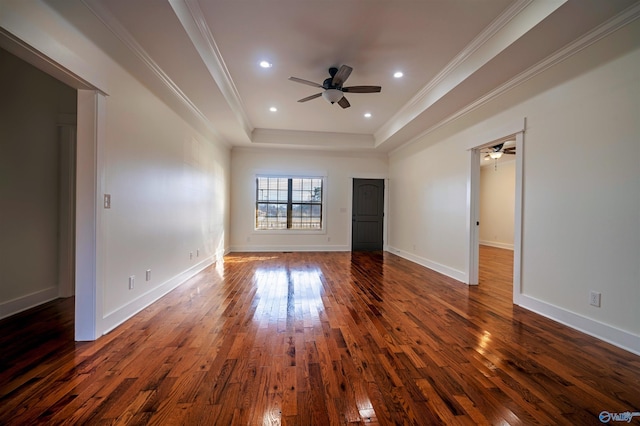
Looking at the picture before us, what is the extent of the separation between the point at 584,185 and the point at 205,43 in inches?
158

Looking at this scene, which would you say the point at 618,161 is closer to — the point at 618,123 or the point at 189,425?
the point at 618,123

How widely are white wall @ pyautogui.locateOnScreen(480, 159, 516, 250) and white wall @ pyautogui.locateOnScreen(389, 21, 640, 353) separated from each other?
5178 mm

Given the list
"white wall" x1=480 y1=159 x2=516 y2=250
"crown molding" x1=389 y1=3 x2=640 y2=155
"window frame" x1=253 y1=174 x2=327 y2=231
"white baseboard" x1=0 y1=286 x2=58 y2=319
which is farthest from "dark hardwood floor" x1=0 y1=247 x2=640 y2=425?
"white wall" x1=480 y1=159 x2=516 y2=250

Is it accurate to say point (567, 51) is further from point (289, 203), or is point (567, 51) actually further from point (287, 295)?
point (289, 203)

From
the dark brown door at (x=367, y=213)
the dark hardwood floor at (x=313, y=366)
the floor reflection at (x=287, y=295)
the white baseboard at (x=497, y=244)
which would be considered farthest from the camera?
the white baseboard at (x=497, y=244)

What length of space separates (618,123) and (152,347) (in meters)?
4.30

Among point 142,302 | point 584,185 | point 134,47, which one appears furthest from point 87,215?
point 584,185

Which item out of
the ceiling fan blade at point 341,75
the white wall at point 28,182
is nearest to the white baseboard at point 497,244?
the ceiling fan blade at point 341,75

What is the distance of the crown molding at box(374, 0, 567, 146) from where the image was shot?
2207 mm

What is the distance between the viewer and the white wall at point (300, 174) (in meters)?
6.91

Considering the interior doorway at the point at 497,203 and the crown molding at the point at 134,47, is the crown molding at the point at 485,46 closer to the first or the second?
the crown molding at the point at 134,47

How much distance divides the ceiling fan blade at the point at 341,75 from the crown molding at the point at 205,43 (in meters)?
1.39

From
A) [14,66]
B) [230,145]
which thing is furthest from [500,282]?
[14,66]

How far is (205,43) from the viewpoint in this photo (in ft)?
9.01
